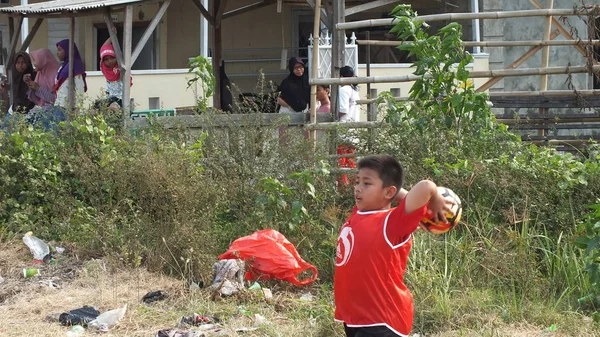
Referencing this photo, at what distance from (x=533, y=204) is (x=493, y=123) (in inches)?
37.9

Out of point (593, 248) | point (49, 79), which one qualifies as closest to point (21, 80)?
point (49, 79)

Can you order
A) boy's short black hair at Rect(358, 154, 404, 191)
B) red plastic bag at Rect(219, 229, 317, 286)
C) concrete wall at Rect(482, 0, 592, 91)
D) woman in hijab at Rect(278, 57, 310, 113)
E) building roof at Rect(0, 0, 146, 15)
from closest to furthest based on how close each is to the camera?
boy's short black hair at Rect(358, 154, 404, 191), red plastic bag at Rect(219, 229, 317, 286), building roof at Rect(0, 0, 146, 15), woman in hijab at Rect(278, 57, 310, 113), concrete wall at Rect(482, 0, 592, 91)

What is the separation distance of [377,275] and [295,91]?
7.54 meters

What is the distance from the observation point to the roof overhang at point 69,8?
10347mm

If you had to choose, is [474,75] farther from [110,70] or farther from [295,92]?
[110,70]

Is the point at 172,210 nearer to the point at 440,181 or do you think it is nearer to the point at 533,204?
the point at 440,181

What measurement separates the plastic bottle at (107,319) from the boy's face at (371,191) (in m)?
2.44

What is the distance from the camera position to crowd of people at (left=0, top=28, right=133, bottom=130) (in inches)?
423

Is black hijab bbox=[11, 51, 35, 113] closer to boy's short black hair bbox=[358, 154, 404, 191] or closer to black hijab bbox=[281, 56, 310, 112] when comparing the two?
black hijab bbox=[281, 56, 310, 112]

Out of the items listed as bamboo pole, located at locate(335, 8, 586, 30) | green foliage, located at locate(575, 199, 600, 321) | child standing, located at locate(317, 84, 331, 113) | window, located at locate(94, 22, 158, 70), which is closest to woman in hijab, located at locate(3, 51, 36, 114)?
child standing, located at locate(317, 84, 331, 113)

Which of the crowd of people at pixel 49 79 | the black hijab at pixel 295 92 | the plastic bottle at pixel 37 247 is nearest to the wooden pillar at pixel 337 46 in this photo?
the black hijab at pixel 295 92

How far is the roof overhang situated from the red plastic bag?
4.44 m

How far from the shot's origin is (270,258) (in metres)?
→ 6.84

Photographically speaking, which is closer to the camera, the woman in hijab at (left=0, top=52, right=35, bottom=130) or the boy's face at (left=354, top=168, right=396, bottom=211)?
the boy's face at (left=354, top=168, right=396, bottom=211)
